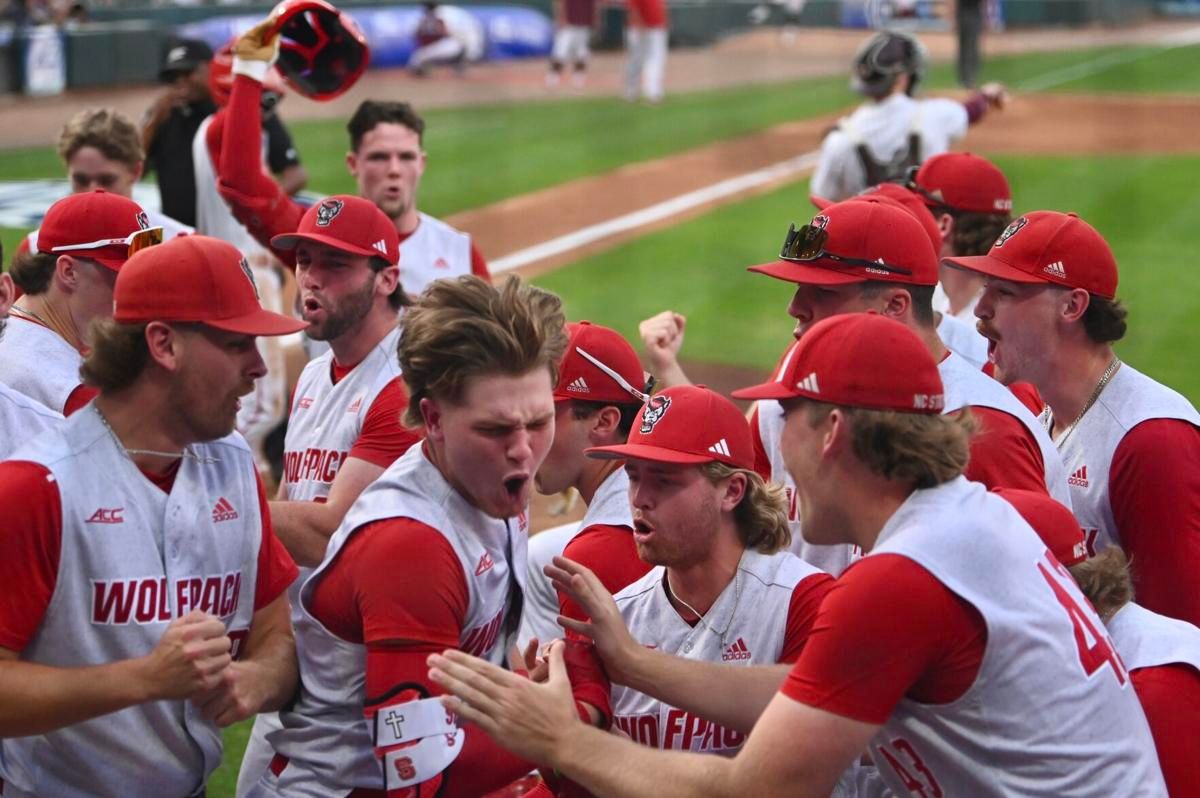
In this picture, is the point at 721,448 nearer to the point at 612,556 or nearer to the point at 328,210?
the point at 612,556

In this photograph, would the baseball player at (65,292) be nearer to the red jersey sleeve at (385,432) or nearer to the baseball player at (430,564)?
the red jersey sleeve at (385,432)

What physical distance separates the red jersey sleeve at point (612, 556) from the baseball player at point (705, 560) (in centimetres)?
24

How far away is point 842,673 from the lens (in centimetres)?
265

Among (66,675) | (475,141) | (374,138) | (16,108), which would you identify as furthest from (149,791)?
(16,108)

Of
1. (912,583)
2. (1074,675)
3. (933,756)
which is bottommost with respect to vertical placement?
(933,756)

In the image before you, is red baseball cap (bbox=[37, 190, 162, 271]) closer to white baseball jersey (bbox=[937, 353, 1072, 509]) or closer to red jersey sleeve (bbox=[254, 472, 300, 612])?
red jersey sleeve (bbox=[254, 472, 300, 612])

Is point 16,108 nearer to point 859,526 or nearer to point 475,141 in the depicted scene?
point 475,141

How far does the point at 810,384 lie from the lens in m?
2.86

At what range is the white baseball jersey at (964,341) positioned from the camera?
4742 mm

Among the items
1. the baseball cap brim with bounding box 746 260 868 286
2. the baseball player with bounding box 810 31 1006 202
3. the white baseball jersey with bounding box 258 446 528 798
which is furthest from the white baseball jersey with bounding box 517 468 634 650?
the baseball player with bounding box 810 31 1006 202

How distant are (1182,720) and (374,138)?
396 cm

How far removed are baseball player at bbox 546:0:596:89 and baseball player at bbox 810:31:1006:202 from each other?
17.3 metres

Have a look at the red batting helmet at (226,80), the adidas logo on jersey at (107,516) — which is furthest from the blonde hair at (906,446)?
the red batting helmet at (226,80)

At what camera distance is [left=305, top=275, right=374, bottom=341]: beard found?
4457 millimetres
